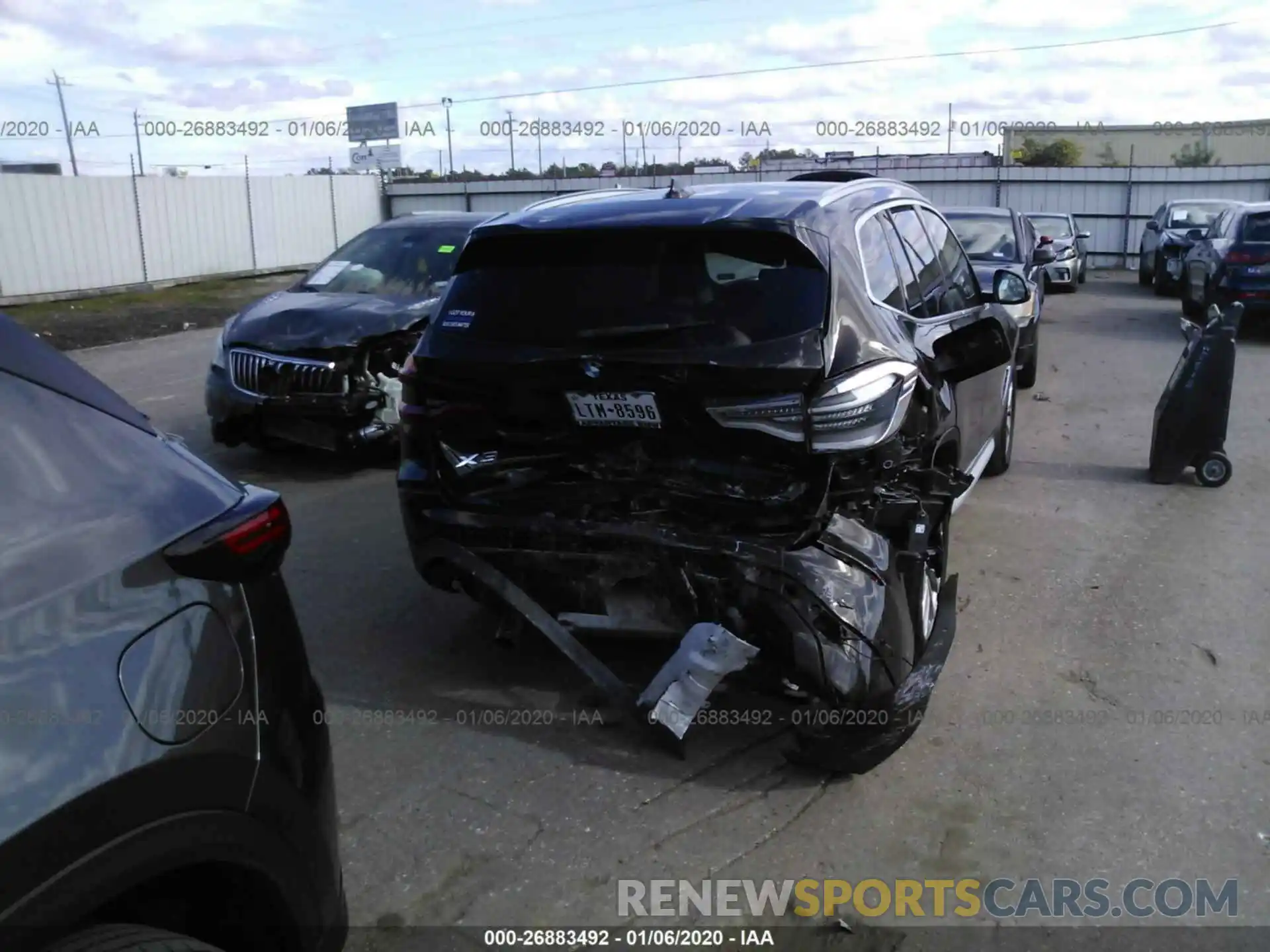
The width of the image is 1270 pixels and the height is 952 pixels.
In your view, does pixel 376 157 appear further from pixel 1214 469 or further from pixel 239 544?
pixel 239 544

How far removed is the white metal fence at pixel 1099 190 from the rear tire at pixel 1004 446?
63.2ft

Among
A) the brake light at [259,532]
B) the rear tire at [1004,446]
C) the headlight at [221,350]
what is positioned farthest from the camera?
the headlight at [221,350]

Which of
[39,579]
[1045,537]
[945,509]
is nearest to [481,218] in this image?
[1045,537]

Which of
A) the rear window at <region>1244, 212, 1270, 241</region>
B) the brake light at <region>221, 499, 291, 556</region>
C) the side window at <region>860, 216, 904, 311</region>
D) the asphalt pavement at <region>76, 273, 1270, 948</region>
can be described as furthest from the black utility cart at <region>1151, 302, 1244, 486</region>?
the rear window at <region>1244, 212, 1270, 241</region>

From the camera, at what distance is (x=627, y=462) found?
3984mm

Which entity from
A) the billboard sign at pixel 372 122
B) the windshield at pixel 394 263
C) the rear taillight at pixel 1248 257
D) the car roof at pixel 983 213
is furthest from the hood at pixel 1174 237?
the billboard sign at pixel 372 122

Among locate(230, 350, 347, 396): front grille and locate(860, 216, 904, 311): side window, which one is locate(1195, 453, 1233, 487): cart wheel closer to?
locate(860, 216, 904, 311): side window

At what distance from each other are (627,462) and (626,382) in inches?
11.4

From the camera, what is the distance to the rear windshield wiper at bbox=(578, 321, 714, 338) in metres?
3.91

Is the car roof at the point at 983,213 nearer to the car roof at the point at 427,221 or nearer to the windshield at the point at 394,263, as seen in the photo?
the car roof at the point at 427,221

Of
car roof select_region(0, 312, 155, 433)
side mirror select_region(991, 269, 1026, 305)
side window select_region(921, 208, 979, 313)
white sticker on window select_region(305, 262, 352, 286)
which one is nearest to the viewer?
car roof select_region(0, 312, 155, 433)

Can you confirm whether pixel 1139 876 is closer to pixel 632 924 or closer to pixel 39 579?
pixel 632 924

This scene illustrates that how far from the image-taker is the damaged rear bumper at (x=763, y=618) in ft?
12.0

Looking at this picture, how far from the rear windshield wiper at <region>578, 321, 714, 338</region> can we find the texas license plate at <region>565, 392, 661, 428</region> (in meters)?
0.22
